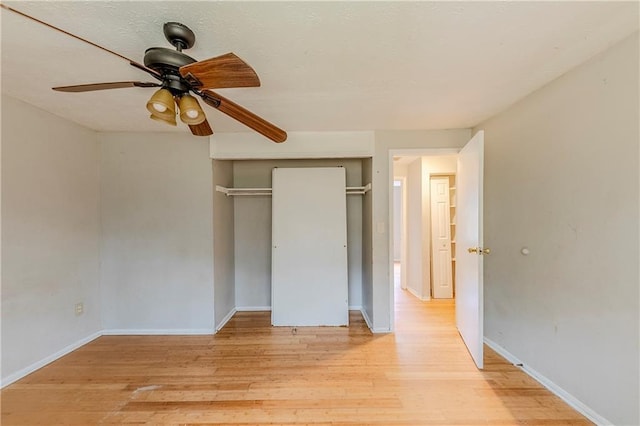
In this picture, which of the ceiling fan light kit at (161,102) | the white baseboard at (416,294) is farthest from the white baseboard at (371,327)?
the ceiling fan light kit at (161,102)

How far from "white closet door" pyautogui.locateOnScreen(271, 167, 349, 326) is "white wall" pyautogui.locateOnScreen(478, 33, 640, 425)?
1628mm

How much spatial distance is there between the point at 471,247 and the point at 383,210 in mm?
943

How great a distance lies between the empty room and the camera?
1.44 meters

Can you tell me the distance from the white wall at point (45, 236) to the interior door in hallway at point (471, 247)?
3.66m

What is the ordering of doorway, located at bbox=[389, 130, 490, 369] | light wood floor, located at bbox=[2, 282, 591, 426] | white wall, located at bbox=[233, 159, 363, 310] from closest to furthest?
light wood floor, located at bbox=[2, 282, 591, 426] → doorway, located at bbox=[389, 130, 490, 369] → white wall, located at bbox=[233, 159, 363, 310]

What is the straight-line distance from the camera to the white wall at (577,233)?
154cm

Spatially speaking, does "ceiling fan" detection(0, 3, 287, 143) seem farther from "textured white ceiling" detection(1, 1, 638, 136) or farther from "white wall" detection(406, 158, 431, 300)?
"white wall" detection(406, 158, 431, 300)

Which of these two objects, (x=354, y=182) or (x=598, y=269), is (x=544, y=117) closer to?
(x=598, y=269)

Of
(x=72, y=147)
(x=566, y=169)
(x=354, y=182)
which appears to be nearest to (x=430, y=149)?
(x=354, y=182)

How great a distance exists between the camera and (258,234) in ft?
12.5

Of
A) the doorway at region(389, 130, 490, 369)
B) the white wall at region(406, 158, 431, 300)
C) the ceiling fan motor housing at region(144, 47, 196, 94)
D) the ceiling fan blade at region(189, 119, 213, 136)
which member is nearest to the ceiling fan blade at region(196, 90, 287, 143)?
the ceiling fan motor housing at region(144, 47, 196, 94)

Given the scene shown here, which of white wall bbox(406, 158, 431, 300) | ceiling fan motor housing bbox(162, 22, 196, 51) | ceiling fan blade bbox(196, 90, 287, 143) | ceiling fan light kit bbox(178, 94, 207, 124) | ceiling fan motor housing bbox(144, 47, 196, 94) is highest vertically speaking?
ceiling fan motor housing bbox(162, 22, 196, 51)

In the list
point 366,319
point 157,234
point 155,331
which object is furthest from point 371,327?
point 157,234

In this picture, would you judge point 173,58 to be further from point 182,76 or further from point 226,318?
point 226,318
